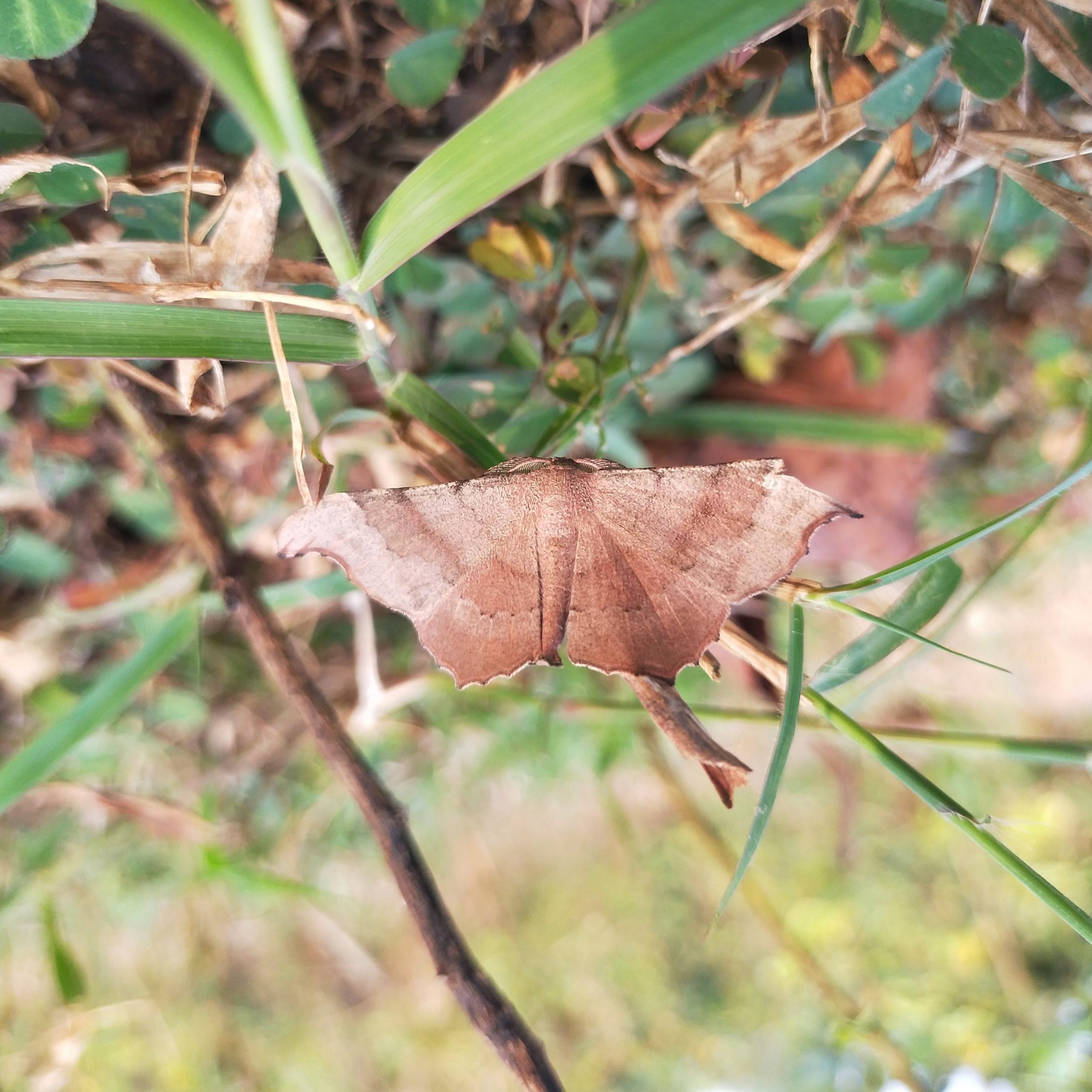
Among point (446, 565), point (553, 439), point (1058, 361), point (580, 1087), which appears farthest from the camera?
point (580, 1087)

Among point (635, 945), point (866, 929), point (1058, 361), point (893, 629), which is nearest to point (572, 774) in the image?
point (635, 945)

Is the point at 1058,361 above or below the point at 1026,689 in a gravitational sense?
above

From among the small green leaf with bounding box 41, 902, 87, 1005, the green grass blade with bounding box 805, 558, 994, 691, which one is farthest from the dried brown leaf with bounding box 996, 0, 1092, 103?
the small green leaf with bounding box 41, 902, 87, 1005

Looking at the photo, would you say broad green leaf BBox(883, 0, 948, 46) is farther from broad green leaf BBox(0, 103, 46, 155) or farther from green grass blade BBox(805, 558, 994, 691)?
broad green leaf BBox(0, 103, 46, 155)

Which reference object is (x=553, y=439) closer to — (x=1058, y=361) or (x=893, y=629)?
(x=893, y=629)

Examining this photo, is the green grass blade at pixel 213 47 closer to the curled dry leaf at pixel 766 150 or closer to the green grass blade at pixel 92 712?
the curled dry leaf at pixel 766 150
